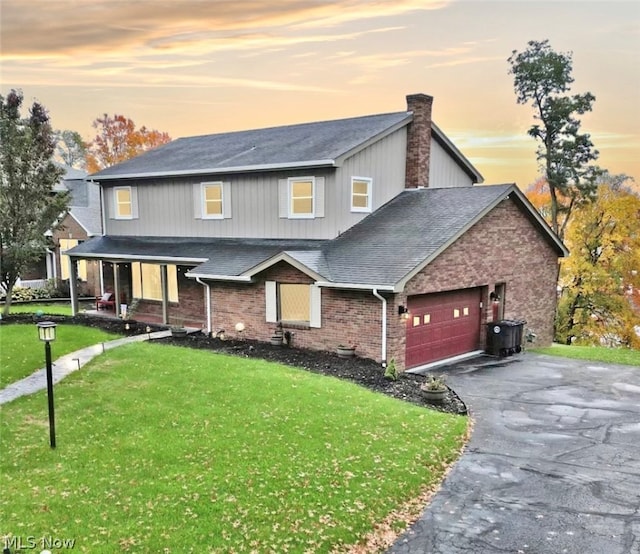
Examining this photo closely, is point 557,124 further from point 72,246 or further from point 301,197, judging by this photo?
point 72,246

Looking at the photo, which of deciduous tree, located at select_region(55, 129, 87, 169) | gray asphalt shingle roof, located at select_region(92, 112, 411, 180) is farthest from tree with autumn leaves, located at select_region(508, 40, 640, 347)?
deciduous tree, located at select_region(55, 129, 87, 169)

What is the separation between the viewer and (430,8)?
20.0 meters

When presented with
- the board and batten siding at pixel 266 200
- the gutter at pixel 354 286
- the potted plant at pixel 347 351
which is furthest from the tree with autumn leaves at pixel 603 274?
the gutter at pixel 354 286

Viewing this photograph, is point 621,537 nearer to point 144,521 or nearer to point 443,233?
point 144,521

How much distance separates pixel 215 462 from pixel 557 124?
103ft

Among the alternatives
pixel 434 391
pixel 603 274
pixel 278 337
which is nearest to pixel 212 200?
pixel 278 337

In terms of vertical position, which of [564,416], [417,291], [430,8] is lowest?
[564,416]

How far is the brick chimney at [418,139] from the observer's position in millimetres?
19781

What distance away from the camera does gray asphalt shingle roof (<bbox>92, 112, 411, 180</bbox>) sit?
18.2 metres

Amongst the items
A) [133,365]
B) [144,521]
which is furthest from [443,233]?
[144,521]

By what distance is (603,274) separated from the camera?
27.1 metres

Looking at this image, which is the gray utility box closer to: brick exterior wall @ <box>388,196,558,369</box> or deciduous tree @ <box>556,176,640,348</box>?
brick exterior wall @ <box>388,196,558,369</box>

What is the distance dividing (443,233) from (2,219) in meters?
17.1

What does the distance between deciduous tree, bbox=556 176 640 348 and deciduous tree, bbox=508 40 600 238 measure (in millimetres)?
1568
